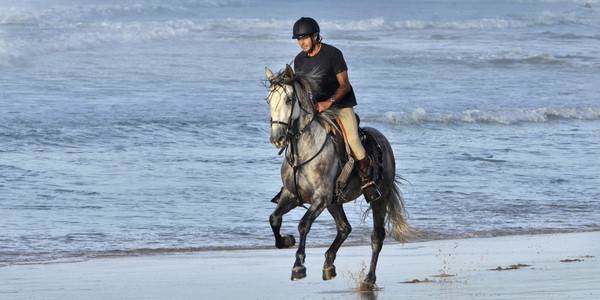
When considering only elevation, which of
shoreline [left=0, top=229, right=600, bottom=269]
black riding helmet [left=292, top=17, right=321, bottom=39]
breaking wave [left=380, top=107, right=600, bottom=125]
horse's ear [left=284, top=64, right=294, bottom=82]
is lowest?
breaking wave [left=380, top=107, right=600, bottom=125]

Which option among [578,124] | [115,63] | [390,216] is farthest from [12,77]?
[390,216]

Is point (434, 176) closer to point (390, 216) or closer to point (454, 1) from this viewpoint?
point (390, 216)

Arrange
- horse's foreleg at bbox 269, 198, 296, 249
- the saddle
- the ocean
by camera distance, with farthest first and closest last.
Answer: the ocean < the saddle < horse's foreleg at bbox 269, 198, 296, 249

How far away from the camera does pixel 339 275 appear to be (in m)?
9.20

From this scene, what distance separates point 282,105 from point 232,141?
11.9m

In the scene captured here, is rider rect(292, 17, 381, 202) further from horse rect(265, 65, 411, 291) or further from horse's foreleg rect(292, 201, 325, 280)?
horse's foreleg rect(292, 201, 325, 280)

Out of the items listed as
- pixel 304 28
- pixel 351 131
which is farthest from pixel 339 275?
pixel 304 28

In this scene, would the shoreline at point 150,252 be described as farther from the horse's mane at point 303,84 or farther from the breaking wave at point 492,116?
the breaking wave at point 492,116

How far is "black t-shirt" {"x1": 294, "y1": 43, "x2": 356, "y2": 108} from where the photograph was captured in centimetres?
825

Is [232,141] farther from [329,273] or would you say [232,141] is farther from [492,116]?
[329,273]

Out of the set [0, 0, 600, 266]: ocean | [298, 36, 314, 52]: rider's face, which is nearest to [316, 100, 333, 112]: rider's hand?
[298, 36, 314, 52]: rider's face

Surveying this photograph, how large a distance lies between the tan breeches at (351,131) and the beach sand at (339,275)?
48.4 inches

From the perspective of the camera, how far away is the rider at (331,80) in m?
8.18

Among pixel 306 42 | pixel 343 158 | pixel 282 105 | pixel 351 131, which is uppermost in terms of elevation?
pixel 306 42
